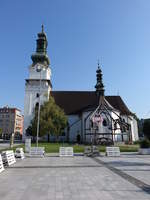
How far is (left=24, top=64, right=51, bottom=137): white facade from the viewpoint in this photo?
43731 mm

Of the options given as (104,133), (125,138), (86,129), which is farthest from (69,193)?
(125,138)

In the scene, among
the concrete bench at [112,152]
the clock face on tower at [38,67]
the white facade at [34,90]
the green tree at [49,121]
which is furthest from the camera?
the clock face on tower at [38,67]

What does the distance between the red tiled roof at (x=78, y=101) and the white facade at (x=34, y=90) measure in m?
5.76

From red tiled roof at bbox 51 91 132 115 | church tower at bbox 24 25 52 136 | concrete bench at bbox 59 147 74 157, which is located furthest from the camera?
red tiled roof at bbox 51 91 132 115

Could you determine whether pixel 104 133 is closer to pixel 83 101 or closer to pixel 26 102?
pixel 83 101

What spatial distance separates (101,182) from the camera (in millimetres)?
6902

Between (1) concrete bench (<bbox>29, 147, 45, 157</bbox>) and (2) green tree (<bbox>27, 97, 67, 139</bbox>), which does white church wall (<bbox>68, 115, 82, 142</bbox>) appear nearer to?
(2) green tree (<bbox>27, 97, 67, 139</bbox>)

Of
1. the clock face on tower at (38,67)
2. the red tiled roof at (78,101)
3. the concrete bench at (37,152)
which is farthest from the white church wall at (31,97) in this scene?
the concrete bench at (37,152)

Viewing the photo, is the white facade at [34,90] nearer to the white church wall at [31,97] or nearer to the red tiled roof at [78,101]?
the white church wall at [31,97]

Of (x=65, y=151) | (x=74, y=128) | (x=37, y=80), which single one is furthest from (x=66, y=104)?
(x=65, y=151)

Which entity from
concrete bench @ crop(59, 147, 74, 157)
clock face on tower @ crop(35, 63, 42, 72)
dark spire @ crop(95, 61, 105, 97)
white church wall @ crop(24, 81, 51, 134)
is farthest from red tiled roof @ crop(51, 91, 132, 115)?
concrete bench @ crop(59, 147, 74, 157)

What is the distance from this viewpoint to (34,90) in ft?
147

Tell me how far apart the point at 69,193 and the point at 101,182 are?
1926mm

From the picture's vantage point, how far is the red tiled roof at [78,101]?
4738cm
